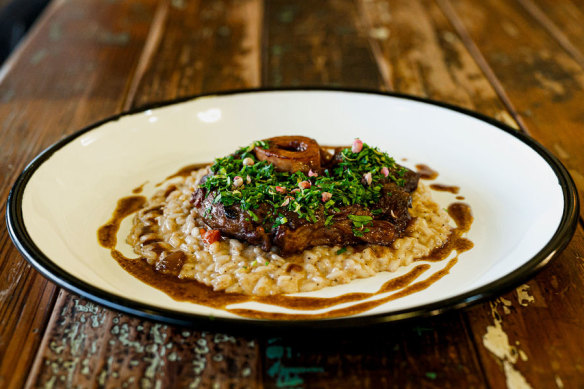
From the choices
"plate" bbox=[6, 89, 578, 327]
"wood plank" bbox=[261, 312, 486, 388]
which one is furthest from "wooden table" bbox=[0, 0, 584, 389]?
"plate" bbox=[6, 89, 578, 327]

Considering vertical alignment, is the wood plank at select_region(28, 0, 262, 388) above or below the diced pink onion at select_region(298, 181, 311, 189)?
above

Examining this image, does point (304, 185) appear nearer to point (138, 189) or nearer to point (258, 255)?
point (258, 255)

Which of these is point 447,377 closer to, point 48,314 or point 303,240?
point 303,240

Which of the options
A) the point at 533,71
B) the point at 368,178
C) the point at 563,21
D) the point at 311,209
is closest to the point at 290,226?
the point at 311,209

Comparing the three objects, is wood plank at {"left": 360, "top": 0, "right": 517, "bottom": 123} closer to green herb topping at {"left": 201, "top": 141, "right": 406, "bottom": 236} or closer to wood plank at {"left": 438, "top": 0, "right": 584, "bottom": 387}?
wood plank at {"left": 438, "top": 0, "right": 584, "bottom": 387}

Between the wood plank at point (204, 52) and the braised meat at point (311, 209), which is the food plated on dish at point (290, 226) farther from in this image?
the wood plank at point (204, 52)

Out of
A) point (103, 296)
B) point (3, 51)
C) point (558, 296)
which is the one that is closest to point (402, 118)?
point (558, 296)

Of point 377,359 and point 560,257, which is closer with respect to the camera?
point 377,359
